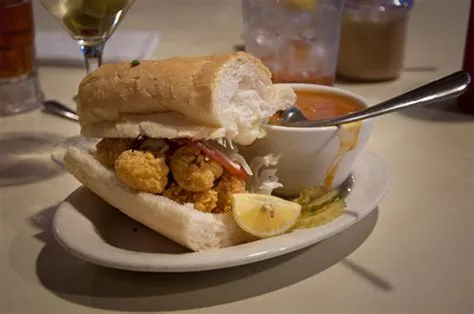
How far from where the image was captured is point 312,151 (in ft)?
A: 3.29

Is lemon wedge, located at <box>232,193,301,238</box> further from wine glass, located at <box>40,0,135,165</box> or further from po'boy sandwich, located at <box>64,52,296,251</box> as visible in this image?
wine glass, located at <box>40,0,135,165</box>

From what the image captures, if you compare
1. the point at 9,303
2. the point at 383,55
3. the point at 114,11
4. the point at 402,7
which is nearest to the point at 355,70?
the point at 383,55

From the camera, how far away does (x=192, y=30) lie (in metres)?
2.14

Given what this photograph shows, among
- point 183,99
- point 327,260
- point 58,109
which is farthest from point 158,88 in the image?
point 58,109

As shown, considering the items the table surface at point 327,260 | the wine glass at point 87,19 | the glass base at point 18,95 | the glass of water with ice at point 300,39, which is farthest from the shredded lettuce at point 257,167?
the glass base at point 18,95

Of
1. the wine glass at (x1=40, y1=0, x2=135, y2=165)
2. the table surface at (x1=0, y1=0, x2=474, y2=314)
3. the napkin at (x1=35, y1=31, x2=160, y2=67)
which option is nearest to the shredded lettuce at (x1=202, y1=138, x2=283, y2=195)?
the table surface at (x1=0, y1=0, x2=474, y2=314)

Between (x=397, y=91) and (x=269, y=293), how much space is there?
34.9 inches

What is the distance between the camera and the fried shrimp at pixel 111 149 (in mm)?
987

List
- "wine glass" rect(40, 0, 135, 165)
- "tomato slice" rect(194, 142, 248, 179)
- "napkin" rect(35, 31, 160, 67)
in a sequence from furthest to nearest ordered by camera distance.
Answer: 1. "napkin" rect(35, 31, 160, 67)
2. "wine glass" rect(40, 0, 135, 165)
3. "tomato slice" rect(194, 142, 248, 179)

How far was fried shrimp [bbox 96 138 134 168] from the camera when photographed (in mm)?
987

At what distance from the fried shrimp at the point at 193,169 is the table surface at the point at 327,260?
0.12 metres

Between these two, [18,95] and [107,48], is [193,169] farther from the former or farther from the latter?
[107,48]

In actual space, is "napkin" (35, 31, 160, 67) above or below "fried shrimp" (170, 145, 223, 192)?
below

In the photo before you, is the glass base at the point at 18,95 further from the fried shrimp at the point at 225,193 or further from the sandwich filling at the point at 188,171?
the fried shrimp at the point at 225,193
